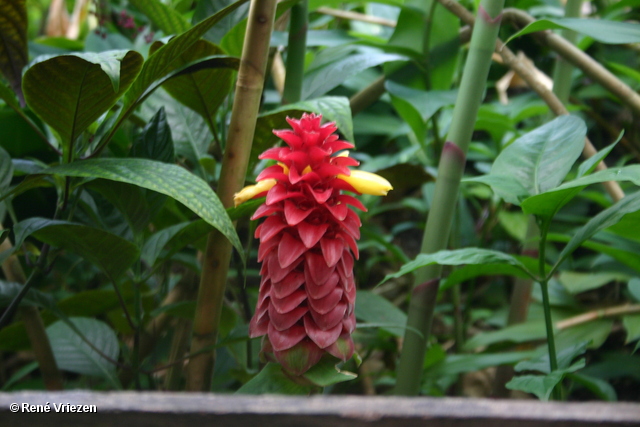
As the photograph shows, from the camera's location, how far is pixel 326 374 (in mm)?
425

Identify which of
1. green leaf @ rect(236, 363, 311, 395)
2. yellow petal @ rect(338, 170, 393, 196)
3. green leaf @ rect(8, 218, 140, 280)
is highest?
yellow petal @ rect(338, 170, 393, 196)

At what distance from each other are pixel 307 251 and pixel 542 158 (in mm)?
304

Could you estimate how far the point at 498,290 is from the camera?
4.20ft

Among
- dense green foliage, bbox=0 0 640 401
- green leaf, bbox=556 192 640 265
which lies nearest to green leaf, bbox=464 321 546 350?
dense green foliage, bbox=0 0 640 401

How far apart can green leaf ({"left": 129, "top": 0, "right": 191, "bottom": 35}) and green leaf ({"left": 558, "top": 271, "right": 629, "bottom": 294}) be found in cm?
80

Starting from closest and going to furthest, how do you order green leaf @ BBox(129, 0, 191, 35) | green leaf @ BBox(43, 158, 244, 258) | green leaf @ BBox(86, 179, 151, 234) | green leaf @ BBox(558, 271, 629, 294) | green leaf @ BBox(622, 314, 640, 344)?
green leaf @ BBox(43, 158, 244, 258), green leaf @ BBox(86, 179, 151, 234), green leaf @ BBox(129, 0, 191, 35), green leaf @ BBox(622, 314, 640, 344), green leaf @ BBox(558, 271, 629, 294)

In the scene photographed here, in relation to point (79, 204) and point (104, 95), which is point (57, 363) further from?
point (104, 95)

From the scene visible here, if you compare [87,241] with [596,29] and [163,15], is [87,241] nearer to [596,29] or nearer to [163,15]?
[163,15]

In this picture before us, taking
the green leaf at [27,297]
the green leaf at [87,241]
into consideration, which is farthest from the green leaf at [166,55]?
the green leaf at [27,297]

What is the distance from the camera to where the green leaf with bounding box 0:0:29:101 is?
1.70 ft

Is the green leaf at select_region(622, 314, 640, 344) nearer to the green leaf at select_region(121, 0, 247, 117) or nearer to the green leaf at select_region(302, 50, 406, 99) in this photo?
the green leaf at select_region(302, 50, 406, 99)

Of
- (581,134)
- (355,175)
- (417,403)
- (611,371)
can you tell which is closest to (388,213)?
(611,371)

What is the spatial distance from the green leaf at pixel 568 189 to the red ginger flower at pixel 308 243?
160mm

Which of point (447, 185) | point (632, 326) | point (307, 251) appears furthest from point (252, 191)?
point (632, 326)
